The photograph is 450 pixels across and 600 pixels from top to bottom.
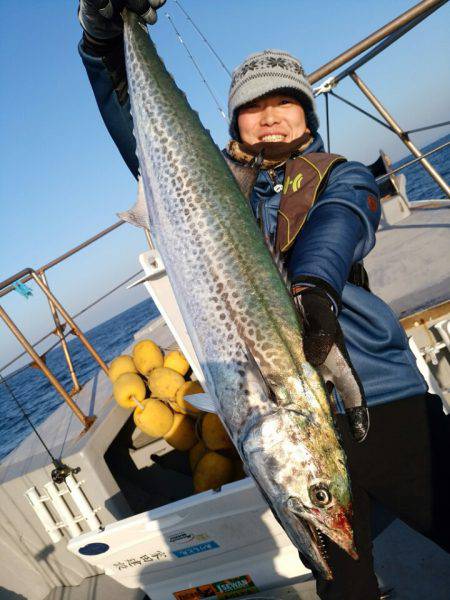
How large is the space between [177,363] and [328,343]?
2.71m

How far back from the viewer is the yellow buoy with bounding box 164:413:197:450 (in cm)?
349

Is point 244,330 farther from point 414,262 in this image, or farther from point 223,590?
point 414,262

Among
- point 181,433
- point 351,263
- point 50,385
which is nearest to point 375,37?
point 351,263

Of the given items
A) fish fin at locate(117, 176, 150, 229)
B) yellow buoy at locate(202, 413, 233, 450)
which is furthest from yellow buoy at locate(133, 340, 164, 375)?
fish fin at locate(117, 176, 150, 229)

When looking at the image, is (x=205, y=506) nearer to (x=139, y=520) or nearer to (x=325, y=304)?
(x=139, y=520)

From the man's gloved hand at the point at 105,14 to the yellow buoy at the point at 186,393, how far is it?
8.81 ft

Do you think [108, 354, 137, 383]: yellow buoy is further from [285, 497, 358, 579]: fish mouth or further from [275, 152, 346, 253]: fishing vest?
[285, 497, 358, 579]: fish mouth

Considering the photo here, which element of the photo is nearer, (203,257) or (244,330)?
(244,330)

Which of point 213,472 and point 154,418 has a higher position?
point 154,418

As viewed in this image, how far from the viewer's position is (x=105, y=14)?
1.88 meters

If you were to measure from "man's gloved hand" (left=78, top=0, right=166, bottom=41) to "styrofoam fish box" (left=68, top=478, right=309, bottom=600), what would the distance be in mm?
2681

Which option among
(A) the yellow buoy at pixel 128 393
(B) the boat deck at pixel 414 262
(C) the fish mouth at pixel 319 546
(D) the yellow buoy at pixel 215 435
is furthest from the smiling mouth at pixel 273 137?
(A) the yellow buoy at pixel 128 393

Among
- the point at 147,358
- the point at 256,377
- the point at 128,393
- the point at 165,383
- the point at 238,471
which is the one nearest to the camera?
the point at 256,377

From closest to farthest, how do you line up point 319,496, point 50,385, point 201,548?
point 319,496 → point 201,548 → point 50,385
